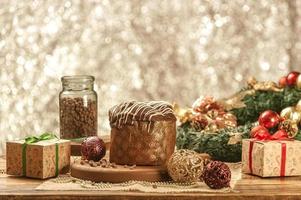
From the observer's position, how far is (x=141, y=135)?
1551 millimetres

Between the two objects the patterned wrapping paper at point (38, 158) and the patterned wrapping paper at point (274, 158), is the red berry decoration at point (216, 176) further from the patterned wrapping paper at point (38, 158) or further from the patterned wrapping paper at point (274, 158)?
the patterned wrapping paper at point (38, 158)

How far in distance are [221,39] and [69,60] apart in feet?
1.88

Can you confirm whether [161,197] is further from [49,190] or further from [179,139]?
[179,139]

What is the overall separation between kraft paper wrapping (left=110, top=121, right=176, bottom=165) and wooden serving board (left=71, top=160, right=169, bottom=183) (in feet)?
0.09

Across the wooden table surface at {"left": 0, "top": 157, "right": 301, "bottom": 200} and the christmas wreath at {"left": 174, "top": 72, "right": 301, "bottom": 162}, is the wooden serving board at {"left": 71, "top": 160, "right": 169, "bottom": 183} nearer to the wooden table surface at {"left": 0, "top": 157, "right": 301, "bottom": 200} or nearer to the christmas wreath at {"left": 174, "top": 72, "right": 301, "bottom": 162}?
the wooden table surface at {"left": 0, "top": 157, "right": 301, "bottom": 200}

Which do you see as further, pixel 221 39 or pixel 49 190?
pixel 221 39

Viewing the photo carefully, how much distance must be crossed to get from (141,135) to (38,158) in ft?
0.75

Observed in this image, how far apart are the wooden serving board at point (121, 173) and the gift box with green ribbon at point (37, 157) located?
0.20 feet

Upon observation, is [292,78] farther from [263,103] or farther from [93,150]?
[93,150]

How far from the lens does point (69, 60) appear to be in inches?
104

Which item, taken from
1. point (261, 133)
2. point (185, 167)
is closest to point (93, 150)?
point (185, 167)

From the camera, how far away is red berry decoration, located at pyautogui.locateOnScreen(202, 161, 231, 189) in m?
1.43

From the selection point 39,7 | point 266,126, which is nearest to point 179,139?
point 266,126

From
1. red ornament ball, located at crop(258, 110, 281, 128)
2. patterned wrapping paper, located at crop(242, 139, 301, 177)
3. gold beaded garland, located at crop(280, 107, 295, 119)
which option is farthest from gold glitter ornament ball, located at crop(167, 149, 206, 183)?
gold beaded garland, located at crop(280, 107, 295, 119)
